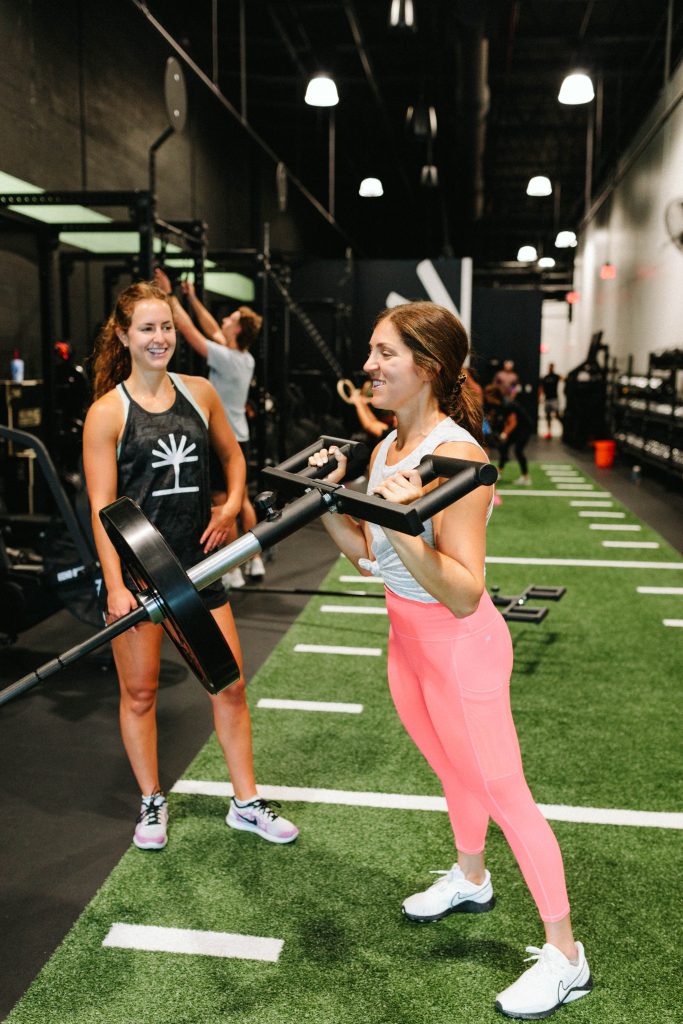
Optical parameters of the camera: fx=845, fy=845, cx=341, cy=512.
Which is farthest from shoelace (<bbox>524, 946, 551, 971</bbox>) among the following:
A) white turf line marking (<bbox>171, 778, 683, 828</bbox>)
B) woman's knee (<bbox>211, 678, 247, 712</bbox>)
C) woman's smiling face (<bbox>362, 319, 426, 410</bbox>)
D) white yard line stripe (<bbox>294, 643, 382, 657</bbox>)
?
white yard line stripe (<bbox>294, 643, 382, 657</bbox>)

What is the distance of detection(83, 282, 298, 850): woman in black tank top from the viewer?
2133 millimetres

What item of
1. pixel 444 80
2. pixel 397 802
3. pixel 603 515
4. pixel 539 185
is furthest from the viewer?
pixel 539 185

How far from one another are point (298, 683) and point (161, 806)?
4.17 ft

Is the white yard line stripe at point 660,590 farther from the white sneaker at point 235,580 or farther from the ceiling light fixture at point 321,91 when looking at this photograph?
the ceiling light fixture at point 321,91

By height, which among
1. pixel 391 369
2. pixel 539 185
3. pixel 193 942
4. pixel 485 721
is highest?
pixel 539 185

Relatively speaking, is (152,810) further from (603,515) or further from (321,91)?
(321,91)

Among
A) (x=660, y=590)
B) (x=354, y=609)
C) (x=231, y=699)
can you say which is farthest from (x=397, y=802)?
(x=660, y=590)

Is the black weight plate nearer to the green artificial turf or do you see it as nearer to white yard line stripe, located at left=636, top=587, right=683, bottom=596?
the green artificial turf

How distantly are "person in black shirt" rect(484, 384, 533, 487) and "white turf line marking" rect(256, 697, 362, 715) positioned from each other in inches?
247

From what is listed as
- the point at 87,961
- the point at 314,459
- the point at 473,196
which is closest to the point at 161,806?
the point at 87,961

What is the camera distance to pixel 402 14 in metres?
6.63

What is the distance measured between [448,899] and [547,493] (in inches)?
295

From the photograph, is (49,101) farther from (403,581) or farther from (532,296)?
(532,296)

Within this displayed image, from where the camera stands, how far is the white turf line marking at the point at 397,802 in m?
2.51
